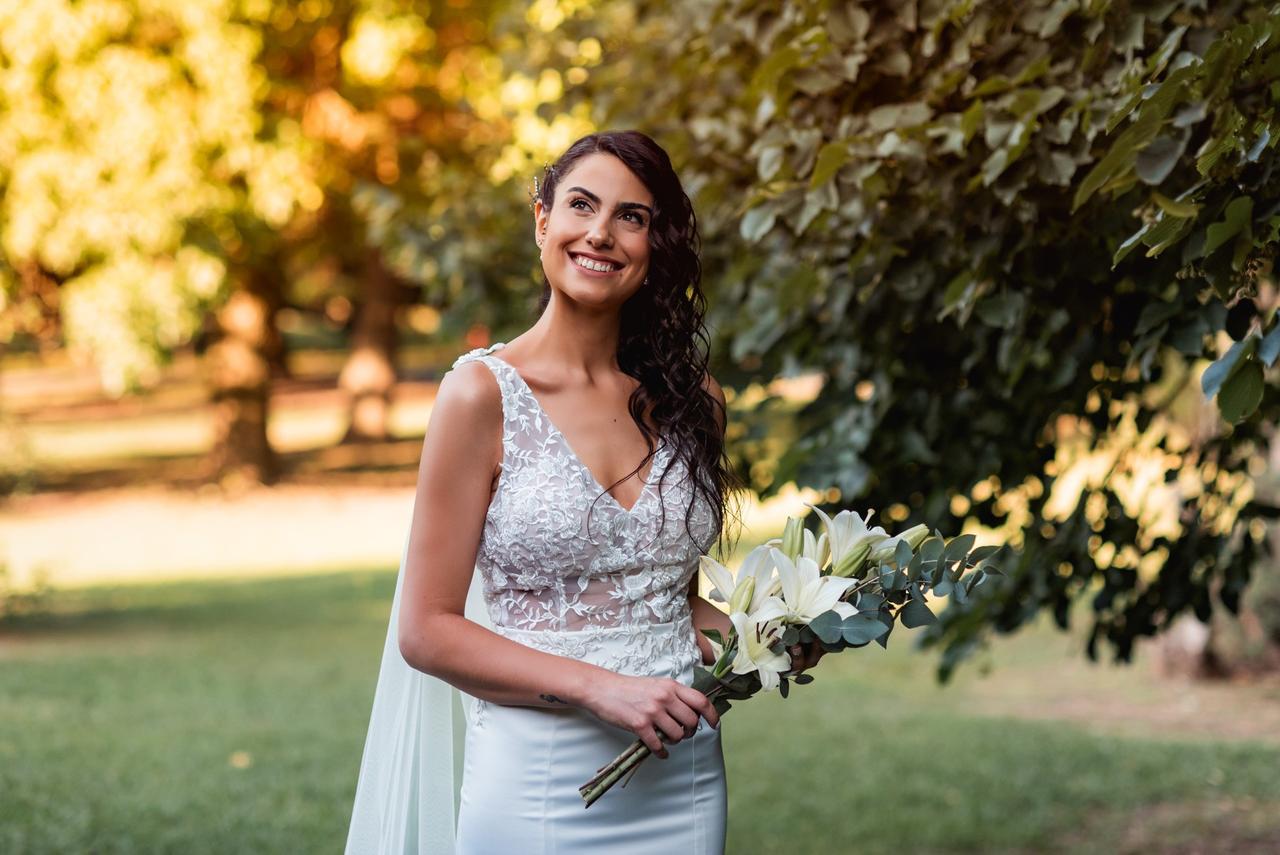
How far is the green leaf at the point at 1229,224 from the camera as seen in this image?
249cm

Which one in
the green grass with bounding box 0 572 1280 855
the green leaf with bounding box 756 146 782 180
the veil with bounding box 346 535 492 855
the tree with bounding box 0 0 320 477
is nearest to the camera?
the veil with bounding box 346 535 492 855

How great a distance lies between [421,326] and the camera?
35969 mm

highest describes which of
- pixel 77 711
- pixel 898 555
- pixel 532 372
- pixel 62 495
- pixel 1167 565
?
pixel 532 372

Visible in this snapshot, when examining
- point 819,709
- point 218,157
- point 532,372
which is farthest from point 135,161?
point 532,372

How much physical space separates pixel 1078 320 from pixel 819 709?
21.0 feet

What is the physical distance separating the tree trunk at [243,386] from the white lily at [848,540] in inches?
767

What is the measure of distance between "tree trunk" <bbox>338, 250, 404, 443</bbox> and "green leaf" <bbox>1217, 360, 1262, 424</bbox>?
22.4 m

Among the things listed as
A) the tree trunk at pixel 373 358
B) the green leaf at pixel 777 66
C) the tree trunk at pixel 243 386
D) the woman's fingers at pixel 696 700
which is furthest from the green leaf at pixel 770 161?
the tree trunk at pixel 373 358

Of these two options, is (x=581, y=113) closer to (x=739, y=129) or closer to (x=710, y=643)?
(x=739, y=129)

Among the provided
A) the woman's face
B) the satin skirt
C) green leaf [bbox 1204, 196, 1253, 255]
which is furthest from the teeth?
green leaf [bbox 1204, 196, 1253, 255]

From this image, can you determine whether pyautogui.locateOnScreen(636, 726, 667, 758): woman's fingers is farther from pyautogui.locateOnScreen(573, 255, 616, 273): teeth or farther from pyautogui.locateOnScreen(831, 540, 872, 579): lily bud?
pyautogui.locateOnScreen(573, 255, 616, 273): teeth

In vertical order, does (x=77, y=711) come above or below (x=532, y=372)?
below

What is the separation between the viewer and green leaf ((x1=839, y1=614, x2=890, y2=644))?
2502mm

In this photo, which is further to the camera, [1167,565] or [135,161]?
[135,161]
